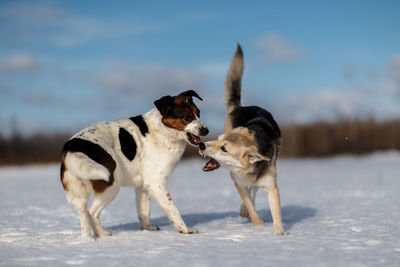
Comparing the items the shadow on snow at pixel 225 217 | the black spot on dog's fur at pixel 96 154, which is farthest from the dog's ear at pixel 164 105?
the shadow on snow at pixel 225 217

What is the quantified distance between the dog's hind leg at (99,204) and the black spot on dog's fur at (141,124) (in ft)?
3.18

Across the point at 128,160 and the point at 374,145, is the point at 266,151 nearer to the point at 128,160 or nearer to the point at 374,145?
the point at 128,160

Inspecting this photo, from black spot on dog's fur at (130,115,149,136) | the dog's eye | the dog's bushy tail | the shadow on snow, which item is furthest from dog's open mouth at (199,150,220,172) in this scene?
the dog's bushy tail

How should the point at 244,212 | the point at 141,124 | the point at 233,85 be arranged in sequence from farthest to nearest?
the point at 233,85 < the point at 244,212 < the point at 141,124

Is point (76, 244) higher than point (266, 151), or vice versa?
point (266, 151)

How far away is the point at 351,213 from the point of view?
7.07 meters

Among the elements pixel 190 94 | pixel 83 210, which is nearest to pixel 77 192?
pixel 83 210

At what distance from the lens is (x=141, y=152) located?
5664 millimetres

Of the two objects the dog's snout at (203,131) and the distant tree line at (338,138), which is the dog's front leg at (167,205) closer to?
the dog's snout at (203,131)

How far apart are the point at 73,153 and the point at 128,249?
4.11 feet

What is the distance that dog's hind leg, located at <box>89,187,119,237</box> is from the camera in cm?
504

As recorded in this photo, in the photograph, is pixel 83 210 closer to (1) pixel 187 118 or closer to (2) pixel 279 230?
(1) pixel 187 118

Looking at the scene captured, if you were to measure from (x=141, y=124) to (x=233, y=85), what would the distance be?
213cm

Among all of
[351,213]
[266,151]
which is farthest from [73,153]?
[351,213]
